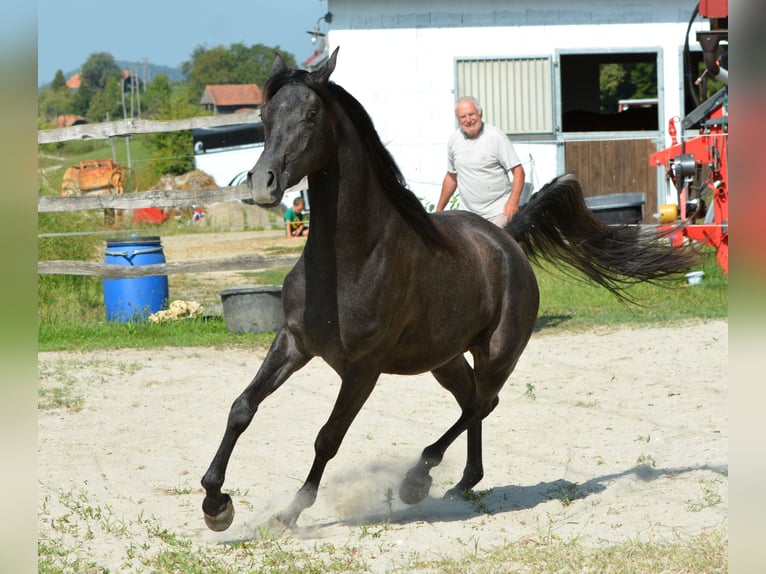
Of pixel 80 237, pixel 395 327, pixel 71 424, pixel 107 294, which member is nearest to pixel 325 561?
pixel 395 327

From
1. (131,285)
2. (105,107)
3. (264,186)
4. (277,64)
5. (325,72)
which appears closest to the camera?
(264,186)

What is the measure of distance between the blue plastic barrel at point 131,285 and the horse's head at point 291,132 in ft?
22.3

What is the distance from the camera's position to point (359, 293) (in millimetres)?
4215

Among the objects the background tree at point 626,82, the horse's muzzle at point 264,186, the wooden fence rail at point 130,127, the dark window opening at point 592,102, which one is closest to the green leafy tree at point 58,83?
the background tree at point 626,82

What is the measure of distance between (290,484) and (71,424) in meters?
2.06

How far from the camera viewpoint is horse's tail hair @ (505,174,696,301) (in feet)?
19.6

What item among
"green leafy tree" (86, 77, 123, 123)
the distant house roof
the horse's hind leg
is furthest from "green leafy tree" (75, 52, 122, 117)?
the horse's hind leg

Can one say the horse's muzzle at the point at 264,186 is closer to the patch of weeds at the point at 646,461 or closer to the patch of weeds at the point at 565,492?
the patch of weeds at the point at 565,492

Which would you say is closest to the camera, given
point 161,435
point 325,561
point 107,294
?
point 325,561

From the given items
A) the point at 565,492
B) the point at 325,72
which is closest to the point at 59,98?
the point at 565,492

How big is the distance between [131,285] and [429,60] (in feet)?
28.2

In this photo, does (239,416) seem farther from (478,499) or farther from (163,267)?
(163,267)

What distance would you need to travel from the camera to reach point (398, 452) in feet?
19.3
